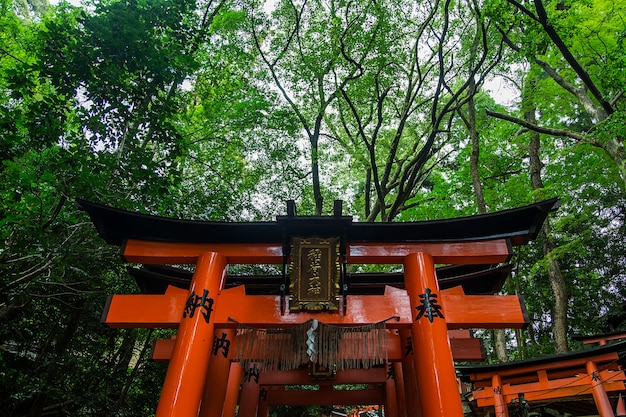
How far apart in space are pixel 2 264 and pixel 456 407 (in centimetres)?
562

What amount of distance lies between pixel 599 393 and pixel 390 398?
431cm

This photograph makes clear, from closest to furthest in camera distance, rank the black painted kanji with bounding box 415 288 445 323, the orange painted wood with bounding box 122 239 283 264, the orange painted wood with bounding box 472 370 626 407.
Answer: the black painted kanji with bounding box 415 288 445 323
the orange painted wood with bounding box 122 239 283 264
the orange painted wood with bounding box 472 370 626 407

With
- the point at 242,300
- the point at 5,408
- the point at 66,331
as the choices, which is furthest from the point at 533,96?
the point at 5,408

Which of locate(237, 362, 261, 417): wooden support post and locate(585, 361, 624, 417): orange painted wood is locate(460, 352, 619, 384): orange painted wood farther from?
locate(237, 362, 261, 417): wooden support post

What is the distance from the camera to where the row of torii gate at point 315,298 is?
15.9 ft

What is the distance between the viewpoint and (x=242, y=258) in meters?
5.75

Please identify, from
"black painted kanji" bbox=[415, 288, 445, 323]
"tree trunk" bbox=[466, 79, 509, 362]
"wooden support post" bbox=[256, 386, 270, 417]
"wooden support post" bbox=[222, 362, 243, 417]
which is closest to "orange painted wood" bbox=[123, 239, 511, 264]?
"black painted kanji" bbox=[415, 288, 445, 323]

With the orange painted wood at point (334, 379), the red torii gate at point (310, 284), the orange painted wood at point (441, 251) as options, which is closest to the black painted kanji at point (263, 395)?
the orange painted wood at point (334, 379)

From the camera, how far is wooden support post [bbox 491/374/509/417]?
9203 millimetres

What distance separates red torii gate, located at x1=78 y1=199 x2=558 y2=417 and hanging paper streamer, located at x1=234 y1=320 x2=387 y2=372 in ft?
0.56

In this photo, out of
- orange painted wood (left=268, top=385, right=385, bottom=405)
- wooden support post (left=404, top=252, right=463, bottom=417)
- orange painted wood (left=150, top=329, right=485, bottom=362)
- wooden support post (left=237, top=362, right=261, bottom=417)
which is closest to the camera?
wooden support post (left=404, top=252, right=463, bottom=417)

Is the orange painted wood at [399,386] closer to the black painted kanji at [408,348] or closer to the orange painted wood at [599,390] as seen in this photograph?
the black painted kanji at [408,348]

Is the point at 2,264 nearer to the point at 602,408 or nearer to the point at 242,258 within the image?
the point at 242,258

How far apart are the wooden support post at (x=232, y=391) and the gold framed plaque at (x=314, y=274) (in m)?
3.78
